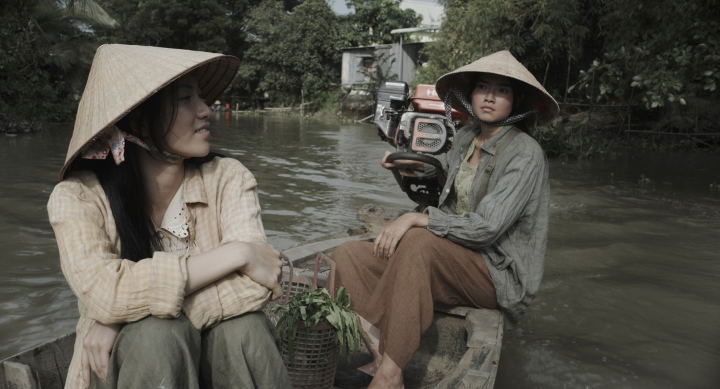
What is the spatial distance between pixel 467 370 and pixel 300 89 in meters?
29.3

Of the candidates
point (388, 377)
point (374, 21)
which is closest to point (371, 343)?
point (388, 377)

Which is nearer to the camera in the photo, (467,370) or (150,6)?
(467,370)

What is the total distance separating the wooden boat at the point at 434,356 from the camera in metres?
1.81

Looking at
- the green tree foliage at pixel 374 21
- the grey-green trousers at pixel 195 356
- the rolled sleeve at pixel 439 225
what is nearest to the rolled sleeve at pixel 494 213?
the rolled sleeve at pixel 439 225

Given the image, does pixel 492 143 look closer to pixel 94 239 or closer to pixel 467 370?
pixel 467 370

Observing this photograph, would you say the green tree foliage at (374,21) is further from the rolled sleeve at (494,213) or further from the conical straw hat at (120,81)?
the conical straw hat at (120,81)

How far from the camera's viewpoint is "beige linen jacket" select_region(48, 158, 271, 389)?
1.41 metres

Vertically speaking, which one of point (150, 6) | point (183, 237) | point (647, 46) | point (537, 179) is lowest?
point (183, 237)

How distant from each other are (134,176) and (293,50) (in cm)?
2816

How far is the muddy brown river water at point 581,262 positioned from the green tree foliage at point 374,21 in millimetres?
17190

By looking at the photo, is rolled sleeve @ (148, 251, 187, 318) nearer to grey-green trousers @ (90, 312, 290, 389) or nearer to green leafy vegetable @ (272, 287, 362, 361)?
grey-green trousers @ (90, 312, 290, 389)

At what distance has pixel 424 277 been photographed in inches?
90.3

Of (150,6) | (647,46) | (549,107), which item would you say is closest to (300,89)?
(150,6)

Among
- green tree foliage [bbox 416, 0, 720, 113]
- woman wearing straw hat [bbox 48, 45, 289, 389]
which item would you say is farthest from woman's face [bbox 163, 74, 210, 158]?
green tree foliage [bbox 416, 0, 720, 113]
